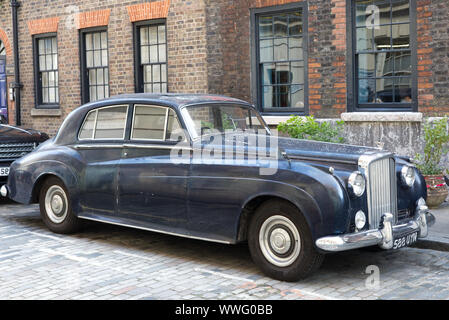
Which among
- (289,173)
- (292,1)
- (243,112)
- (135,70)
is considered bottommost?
(289,173)

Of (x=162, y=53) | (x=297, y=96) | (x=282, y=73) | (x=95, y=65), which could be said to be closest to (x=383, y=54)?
(x=297, y=96)

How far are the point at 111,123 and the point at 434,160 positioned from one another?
4.91m

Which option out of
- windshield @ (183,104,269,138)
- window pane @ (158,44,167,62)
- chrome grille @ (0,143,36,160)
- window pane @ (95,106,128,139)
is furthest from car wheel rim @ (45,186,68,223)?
window pane @ (158,44,167,62)

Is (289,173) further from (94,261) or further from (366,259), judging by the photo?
(94,261)

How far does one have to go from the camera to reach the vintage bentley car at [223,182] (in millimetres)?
5746

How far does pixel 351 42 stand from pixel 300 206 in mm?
6106

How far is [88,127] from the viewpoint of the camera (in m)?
7.78

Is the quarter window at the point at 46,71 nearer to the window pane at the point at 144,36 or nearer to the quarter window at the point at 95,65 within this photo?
the quarter window at the point at 95,65

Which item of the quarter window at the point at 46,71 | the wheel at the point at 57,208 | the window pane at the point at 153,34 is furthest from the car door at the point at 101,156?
the quarter window at the point at 46,71

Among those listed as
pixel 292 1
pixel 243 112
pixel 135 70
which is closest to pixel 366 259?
pixel 243 112

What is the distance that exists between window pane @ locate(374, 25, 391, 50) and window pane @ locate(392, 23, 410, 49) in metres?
0.11

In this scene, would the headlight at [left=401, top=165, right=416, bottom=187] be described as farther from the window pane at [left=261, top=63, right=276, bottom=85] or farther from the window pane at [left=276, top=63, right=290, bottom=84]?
the window pane at [left=261, top=63, right=276, bottom=85]

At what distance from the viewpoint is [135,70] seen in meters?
14.3

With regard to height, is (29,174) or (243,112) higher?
(243,112)
